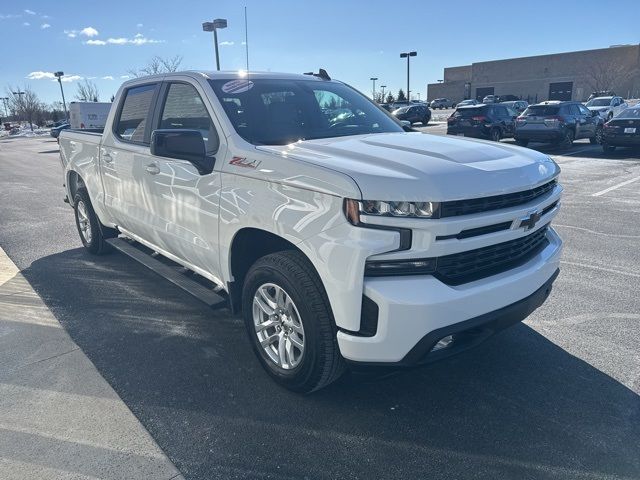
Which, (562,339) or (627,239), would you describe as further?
(627,239)

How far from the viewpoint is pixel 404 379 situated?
3352 mm

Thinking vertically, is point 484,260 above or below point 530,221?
below

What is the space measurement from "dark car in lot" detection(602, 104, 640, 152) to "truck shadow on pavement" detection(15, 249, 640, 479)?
552 inches

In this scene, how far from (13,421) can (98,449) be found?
666 millimetres

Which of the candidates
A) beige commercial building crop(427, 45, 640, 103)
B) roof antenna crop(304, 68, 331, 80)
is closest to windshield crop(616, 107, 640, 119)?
roof antenna crop(304, 68, 331, 80)

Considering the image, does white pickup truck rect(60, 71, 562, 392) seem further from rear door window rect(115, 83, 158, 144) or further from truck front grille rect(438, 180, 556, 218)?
rear door window rect(115, 83, 158, 144)

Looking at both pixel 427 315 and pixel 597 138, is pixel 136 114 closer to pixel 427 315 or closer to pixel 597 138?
pixel 427 315

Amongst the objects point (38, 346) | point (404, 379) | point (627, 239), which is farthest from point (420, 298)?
point (627, 239)

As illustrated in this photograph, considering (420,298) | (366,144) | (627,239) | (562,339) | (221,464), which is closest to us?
(420,298)

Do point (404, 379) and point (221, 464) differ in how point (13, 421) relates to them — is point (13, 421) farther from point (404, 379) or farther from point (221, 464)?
point (404, 379)

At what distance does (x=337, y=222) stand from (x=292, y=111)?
1.58 meters

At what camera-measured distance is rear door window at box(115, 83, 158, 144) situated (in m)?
4.42

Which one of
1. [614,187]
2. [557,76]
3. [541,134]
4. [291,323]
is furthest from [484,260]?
[557,76]

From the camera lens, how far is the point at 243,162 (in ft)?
10.2
